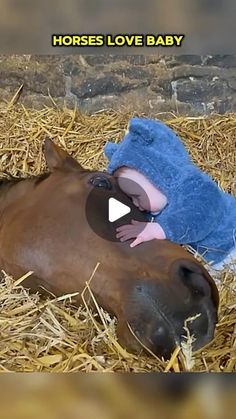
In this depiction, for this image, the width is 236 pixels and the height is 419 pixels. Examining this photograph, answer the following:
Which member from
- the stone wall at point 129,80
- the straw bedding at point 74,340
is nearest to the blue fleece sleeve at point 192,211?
the straw bedding at point 74,340

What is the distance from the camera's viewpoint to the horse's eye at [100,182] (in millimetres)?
1481

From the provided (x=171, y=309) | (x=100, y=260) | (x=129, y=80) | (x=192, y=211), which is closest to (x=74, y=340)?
(x=100, y=260)

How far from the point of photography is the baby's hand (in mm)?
1317

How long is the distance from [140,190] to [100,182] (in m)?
0.09

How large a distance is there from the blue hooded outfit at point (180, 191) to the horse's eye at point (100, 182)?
0.11 metres

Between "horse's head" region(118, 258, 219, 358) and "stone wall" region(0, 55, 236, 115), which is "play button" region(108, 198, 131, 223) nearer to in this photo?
"horse's head" region(118, 258, 219, 358)

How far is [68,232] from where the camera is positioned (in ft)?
4.48

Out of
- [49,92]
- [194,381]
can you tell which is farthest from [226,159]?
[194,381]

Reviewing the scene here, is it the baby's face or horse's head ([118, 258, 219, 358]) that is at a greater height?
the baby's face

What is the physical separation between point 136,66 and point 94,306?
1953 mm

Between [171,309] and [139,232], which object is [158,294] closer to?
[171,309]

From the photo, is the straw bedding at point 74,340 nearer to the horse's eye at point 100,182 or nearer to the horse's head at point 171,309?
the horse's head at point 171,309

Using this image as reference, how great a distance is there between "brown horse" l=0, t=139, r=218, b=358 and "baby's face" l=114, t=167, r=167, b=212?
0.11ft
